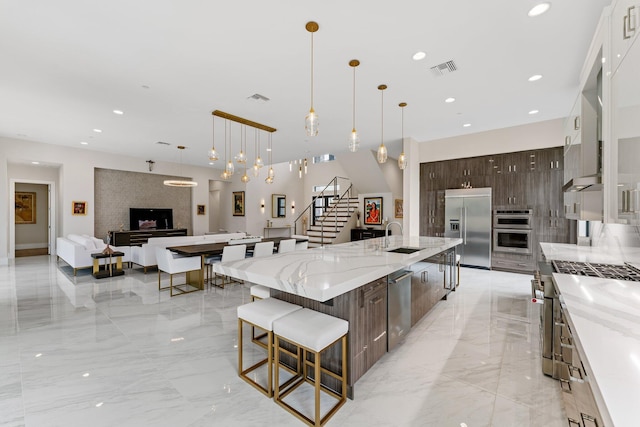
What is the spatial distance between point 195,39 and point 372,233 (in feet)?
25.0

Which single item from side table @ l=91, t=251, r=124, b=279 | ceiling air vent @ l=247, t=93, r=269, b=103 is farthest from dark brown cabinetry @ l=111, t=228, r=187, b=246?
ceiling air vent @ l=247, t=93, r=269, b=103

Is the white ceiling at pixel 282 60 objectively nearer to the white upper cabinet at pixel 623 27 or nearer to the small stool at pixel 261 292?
the white upper cabinet at pixel 623 27

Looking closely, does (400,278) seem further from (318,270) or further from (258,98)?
(258,98)

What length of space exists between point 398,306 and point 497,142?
5.22 m

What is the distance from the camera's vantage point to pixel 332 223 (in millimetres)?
10203

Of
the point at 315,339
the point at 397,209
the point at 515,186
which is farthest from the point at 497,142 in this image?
the point at 315,339

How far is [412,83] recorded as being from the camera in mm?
3891

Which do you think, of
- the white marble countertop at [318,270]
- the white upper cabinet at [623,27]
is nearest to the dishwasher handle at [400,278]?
the white marble countertop at [318,270]

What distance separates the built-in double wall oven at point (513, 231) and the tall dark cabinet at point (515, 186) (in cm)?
9

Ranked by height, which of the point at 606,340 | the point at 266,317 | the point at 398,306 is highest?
the point at 606,340

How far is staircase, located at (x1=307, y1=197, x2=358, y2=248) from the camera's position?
9.43 meters

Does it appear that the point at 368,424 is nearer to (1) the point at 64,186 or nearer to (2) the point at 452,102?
(2) the point at 452,102

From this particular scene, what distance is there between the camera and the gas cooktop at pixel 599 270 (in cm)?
202

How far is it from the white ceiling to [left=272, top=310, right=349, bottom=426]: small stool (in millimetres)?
2590
